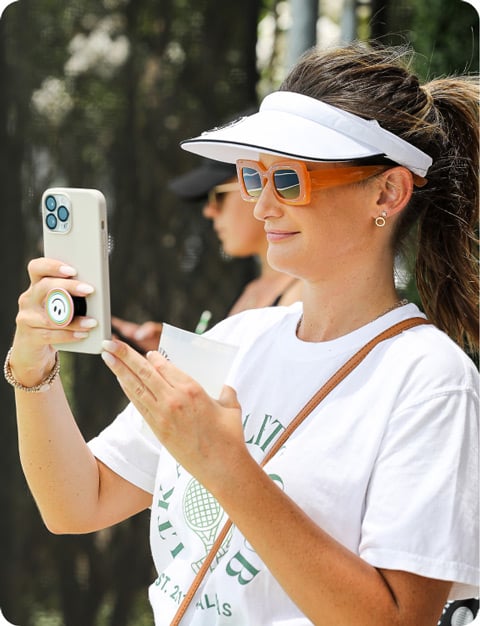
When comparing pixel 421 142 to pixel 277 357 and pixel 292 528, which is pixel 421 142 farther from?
pixel 292 528

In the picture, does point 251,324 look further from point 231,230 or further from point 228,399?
point 231,230

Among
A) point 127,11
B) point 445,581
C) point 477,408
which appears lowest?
point 445,581

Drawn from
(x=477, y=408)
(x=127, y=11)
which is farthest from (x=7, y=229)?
(x=477, y=408)

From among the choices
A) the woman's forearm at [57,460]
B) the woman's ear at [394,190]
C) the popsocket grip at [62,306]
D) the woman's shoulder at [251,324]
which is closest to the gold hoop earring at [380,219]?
the woman's ear at [394,190]

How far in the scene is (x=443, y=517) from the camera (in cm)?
129

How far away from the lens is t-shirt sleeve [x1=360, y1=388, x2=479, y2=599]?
1281 mm

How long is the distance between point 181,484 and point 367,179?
1.94ft

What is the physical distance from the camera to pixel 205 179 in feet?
11.5

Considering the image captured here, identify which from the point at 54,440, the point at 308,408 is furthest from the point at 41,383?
the point at 308,408

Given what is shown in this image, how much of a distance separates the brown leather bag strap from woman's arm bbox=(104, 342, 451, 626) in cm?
15

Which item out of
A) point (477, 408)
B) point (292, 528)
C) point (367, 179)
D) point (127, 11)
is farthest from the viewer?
point (127, 11)

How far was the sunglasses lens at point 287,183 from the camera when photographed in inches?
58.1

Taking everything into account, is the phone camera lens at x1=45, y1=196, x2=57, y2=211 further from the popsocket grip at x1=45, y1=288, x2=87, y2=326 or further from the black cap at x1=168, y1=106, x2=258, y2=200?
the black cap at x1=168, y1=106, x2=258, y2=200

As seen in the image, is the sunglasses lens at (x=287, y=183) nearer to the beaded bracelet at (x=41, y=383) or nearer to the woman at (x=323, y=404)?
the woman at (x=323, y=404)
